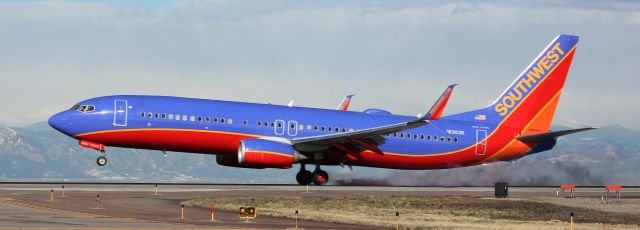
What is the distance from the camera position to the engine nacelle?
6656 cm

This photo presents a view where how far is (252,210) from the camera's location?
153 ft

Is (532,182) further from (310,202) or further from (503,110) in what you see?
(310,202)

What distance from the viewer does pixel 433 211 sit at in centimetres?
5750

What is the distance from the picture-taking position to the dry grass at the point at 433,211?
5059 centimetres

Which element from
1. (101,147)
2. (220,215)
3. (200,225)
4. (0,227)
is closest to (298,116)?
(101,147)

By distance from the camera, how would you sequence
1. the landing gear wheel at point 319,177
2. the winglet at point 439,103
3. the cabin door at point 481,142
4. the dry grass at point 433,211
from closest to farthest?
the dry grass at point 433,211 → the winglet at point 439,103 → the landing gear wheel at point 319,177 → the cabin door at point 481,142

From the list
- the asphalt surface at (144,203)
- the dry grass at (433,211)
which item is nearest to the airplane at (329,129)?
the asphalt surface at (144,203)

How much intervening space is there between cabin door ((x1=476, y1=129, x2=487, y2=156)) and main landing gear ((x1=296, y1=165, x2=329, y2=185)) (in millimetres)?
9928

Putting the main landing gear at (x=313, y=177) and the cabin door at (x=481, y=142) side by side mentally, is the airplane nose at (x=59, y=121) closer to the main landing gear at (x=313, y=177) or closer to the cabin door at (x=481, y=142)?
the main landing gear at (x=313, y=177)

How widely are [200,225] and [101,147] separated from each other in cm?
2516

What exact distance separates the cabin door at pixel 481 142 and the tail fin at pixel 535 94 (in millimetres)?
1394

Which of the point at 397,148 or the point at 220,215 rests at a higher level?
the point at 397,148

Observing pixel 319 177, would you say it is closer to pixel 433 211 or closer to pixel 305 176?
pixel 305 176

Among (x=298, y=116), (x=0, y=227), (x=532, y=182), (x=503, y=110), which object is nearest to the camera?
(x=0, y=227)
